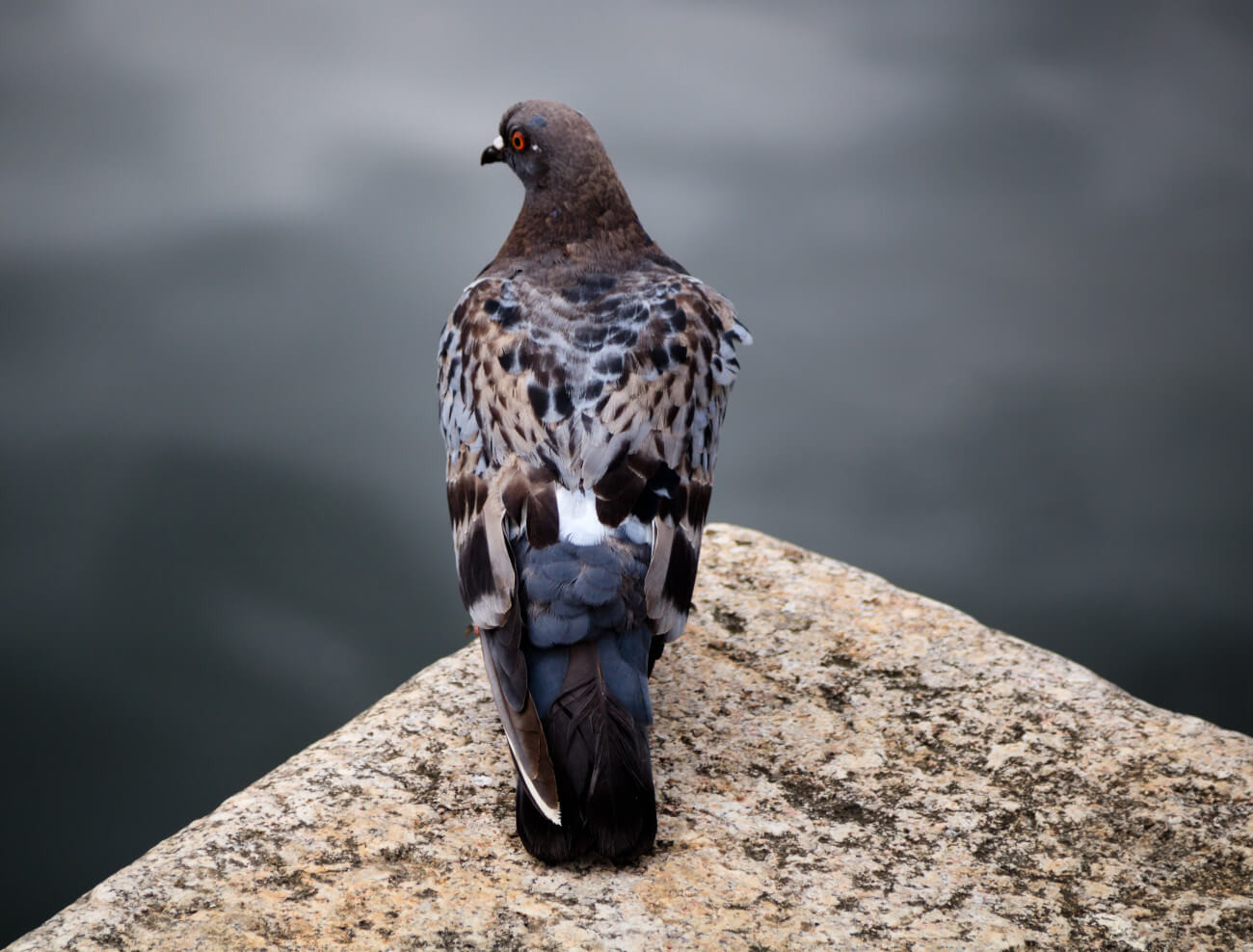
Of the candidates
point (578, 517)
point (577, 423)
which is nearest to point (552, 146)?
point (577, 423)

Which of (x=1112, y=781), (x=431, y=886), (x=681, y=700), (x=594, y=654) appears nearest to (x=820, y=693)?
(x=681, y=700)

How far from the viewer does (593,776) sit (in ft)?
9.51

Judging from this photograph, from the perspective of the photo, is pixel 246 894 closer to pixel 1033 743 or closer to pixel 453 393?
pixel 453 393

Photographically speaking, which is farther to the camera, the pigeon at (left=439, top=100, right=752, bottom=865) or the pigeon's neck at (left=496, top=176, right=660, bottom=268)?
the pigeon's neck at (left=496, top=176, right=660, bottom=268)

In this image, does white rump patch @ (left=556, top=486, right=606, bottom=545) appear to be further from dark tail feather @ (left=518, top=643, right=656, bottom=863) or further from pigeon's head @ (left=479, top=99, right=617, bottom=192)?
pigeon's head @ (left=479, top=99, right=617, bottom=192)

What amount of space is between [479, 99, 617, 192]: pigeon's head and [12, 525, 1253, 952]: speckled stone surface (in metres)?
1.51

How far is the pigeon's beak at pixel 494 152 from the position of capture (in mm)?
3951

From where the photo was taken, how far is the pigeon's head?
3.77 meters

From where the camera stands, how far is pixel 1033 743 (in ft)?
12.0

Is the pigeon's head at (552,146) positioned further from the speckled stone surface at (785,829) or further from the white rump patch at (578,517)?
the speckled stone surface at (785,829)

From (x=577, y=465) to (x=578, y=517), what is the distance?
0.49ft

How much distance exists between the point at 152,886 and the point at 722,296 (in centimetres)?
216

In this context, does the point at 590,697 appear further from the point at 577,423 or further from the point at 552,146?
the point at 552,146

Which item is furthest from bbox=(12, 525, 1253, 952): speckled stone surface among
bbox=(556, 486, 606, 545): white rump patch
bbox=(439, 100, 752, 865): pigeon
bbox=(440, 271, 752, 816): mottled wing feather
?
bbox=(556, 486, 606, 545): white rump patch
